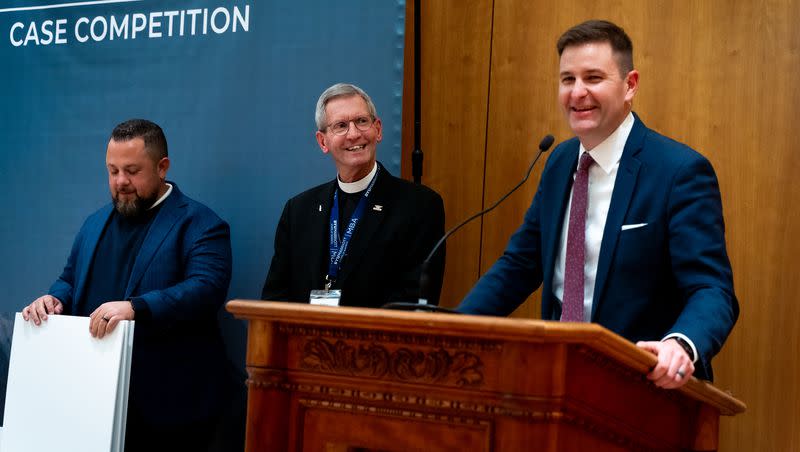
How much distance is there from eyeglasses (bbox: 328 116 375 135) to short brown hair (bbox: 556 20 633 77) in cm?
129

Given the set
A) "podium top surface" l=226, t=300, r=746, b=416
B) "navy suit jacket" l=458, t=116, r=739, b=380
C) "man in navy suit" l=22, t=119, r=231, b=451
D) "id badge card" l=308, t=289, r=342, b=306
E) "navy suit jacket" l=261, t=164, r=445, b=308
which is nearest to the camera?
"podium top surface" l=226, t=300, r=746, b=416

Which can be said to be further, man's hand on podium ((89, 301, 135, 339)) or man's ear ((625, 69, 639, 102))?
man's hand on podium ((89, 301, 135, 339))

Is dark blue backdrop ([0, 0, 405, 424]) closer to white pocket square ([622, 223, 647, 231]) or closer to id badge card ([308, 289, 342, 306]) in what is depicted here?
id badge card ([308, 289, 342, 306])

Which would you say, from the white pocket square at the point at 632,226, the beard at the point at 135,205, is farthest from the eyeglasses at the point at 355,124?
the white pocket square at the point at 632,226

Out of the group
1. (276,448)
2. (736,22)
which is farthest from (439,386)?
(736,22)

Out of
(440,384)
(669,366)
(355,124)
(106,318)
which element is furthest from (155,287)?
(669,366)

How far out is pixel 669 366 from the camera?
1813mm

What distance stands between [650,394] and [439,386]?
1.52 ft

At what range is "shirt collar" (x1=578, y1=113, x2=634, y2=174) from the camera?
8.22 ft

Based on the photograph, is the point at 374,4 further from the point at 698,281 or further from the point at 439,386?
the point at 439,386

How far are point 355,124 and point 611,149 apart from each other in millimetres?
1423

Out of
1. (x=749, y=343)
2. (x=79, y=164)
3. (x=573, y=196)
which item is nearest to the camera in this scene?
(x=573, y=196)

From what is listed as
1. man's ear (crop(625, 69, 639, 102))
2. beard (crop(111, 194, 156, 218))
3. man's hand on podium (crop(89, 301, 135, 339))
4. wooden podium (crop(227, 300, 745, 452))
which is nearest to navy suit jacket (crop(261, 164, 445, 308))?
man's hand on podium (crop(89, 301, 135, 339))

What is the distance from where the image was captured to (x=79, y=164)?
4539 mm
